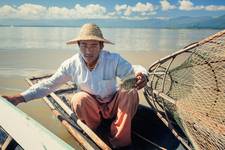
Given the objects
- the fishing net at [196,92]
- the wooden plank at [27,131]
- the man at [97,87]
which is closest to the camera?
the wooden plank at [27,131]

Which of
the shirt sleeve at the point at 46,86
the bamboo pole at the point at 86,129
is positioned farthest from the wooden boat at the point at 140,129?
the shirt sleeve at the point at 46,86

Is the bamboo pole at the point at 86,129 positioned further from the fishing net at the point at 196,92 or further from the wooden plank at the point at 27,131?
the fishing net at the point at 196,92

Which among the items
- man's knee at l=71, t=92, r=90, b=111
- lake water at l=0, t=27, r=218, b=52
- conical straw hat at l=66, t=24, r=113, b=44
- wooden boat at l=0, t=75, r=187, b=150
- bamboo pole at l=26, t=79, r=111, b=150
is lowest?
lake water at l=0, t=27, r=218, b=52

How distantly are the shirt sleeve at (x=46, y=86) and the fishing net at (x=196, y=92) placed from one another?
104 centimetres

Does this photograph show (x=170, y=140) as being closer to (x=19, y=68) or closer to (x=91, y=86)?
(x=91, y=86)

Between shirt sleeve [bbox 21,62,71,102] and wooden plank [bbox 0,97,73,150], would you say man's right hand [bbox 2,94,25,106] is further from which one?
wooden plank [bbox 0,97,73,150]

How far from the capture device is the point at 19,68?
992 centimetres

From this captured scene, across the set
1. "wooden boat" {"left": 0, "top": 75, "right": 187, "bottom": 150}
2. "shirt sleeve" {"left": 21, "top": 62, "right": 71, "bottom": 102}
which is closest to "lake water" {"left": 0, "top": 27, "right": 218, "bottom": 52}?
"wooden boat" {"left": 0, "top": 75, "right": 187, "bottom": 150}

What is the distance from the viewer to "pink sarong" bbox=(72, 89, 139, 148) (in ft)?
10.3

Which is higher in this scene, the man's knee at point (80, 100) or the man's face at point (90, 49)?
the man's face at point (90, 49)

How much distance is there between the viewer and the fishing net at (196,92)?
320 centimetres

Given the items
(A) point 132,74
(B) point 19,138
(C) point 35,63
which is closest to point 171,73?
(A) point 132,74

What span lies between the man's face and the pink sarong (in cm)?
35

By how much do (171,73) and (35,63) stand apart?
25.0 ft
